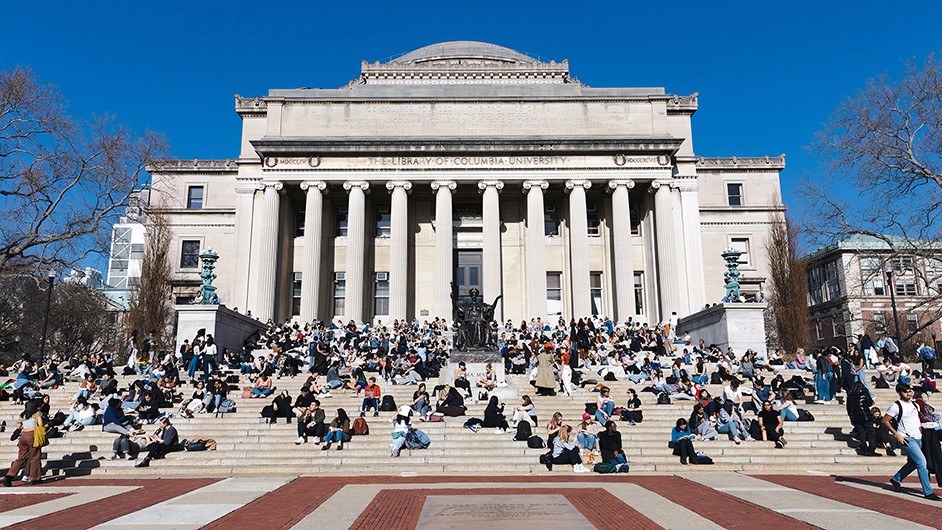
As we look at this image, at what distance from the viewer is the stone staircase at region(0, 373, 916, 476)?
48.9 ft

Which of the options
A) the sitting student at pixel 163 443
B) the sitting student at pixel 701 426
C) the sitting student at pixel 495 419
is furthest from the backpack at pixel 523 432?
the sitting student at pixel 163 443

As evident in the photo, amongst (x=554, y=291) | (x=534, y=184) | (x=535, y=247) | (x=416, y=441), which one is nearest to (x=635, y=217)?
(x=554, y=291)

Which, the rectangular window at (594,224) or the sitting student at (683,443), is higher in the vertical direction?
the rectangular window at (594,224)

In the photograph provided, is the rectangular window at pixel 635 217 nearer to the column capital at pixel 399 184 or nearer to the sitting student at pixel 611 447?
the column capital at pixel 399 184

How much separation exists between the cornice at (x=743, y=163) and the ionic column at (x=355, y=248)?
27.9 meters

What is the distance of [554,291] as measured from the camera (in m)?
43.7

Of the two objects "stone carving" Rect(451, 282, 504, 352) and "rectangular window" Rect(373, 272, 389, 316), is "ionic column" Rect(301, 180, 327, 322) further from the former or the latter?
"stone carving" Rect(451, 282, 504, 352)

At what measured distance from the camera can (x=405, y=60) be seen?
59.8 m

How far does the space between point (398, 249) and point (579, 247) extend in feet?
37.1

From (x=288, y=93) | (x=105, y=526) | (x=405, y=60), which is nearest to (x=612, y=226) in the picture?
(x=288, y=93)

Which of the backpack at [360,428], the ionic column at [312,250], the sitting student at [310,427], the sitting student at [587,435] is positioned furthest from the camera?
the ionic column at [312,250]

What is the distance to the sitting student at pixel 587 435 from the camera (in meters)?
15.2

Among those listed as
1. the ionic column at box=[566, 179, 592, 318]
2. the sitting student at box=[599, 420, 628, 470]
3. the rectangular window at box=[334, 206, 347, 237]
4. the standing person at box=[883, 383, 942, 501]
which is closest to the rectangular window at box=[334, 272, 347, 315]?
the rectangular window at box=[334, 206, 347, 237]

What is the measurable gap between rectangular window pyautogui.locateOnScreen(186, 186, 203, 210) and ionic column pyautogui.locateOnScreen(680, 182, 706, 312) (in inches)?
1436
